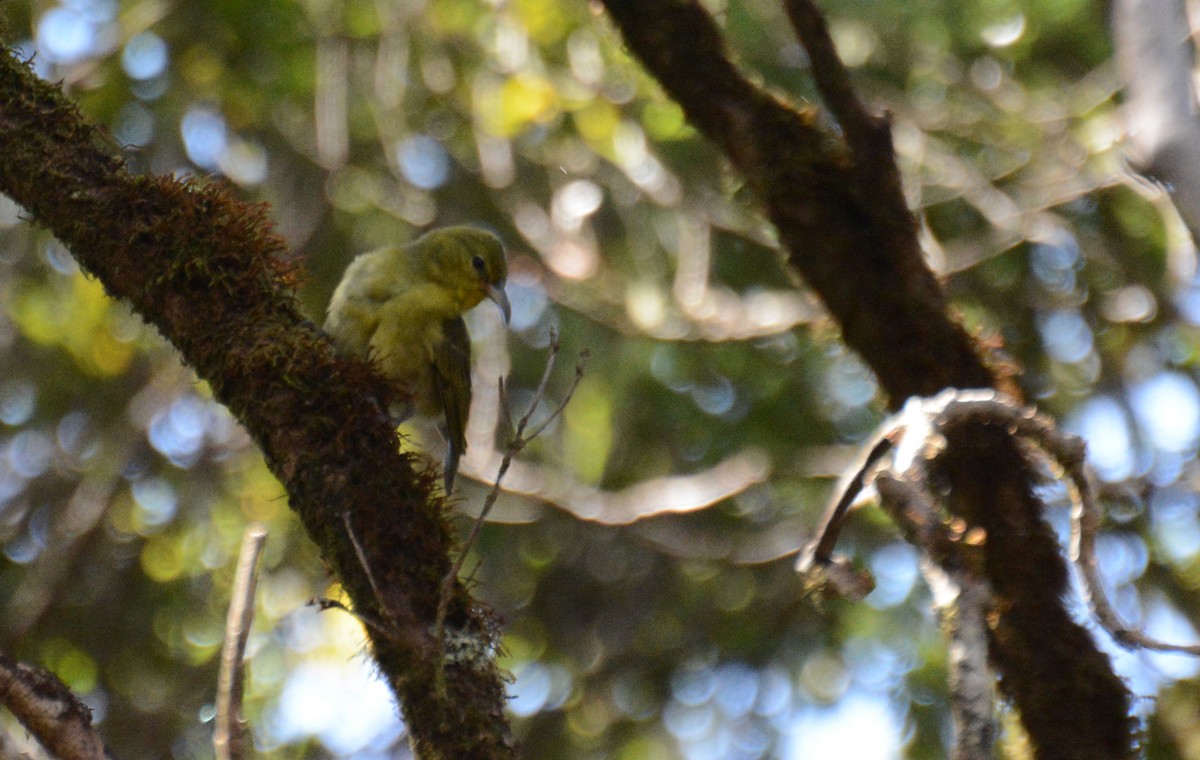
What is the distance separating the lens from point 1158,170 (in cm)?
205

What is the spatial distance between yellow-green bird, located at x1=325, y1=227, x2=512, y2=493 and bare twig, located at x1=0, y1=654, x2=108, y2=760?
2.60 metres

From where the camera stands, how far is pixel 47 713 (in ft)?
6.96

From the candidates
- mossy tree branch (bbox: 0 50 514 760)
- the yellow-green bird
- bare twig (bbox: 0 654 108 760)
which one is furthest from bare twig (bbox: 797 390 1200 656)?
the yellow-green bird

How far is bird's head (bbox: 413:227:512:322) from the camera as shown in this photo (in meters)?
5.50

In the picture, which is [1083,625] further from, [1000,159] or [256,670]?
[256,670]

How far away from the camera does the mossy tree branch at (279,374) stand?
8.01 ft

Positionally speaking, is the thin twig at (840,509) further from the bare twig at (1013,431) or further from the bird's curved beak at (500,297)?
the bird's curved beak at (500,297)

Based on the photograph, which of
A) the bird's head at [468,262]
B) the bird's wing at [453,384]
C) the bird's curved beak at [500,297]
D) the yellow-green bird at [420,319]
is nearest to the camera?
the yellow-green bird at [420,319]

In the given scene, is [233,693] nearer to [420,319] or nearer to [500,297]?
[420,319]

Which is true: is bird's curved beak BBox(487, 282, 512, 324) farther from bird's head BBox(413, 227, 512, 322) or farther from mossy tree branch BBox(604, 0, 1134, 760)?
mossy tree branch BBox(604, 0, 1134, 760)

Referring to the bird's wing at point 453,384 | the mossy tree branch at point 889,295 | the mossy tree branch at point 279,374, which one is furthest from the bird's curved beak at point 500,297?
the mossy tree branch at point 279,374

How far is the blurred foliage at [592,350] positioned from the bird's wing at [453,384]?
4.88 feet

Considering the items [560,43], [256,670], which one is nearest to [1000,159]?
[560,43]

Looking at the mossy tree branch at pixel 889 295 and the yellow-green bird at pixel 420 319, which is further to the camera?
the yellow-green bird at pixel 420 319
